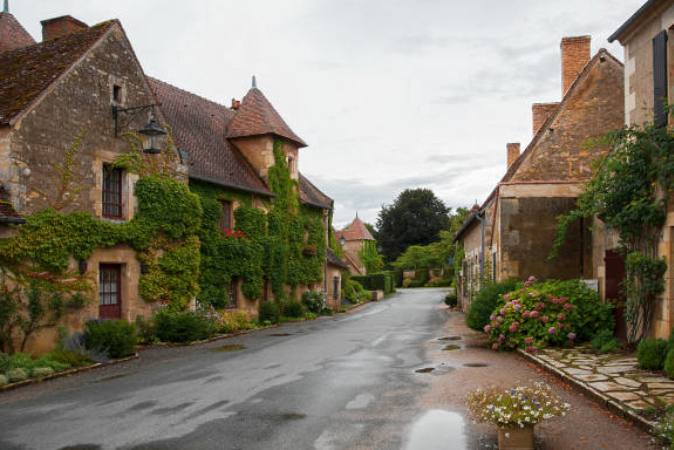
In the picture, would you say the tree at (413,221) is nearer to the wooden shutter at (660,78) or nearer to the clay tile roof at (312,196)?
the clay tile roof at (312,196)

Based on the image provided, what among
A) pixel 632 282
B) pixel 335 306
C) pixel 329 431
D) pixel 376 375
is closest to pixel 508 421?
pixel 329 431

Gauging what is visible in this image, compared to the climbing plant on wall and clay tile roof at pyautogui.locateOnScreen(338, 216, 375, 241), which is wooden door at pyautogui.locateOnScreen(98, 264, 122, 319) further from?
clay tile roof at pyautogui.locateOnScreen(338, 216, 375, 241)

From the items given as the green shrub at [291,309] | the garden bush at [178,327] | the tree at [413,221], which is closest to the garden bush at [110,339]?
the garden bush at [178,327]

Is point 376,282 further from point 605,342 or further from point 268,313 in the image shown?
point 605,342

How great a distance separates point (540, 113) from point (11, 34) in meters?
18.1

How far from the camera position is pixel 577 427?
23.3ft

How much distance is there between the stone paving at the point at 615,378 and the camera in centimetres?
762

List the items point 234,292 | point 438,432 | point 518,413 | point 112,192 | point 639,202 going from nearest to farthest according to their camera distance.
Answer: point 518,413 → point 438,432 → point 639,202 → point 112,192 → point 234,292

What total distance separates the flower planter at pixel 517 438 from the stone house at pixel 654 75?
588cm

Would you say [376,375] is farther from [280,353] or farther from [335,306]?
[335,306]

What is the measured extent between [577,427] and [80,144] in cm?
1330

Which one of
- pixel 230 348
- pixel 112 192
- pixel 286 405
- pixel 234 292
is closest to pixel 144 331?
pixel 230 348

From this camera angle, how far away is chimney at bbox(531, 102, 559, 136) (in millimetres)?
22891

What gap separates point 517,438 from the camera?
604 cm
